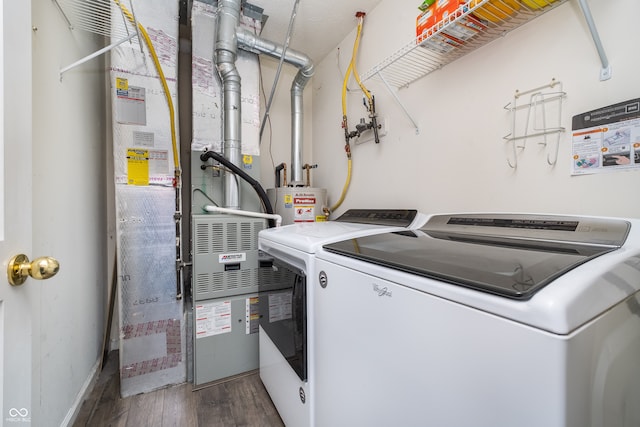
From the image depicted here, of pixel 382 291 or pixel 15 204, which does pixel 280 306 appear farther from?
pixel 15 204

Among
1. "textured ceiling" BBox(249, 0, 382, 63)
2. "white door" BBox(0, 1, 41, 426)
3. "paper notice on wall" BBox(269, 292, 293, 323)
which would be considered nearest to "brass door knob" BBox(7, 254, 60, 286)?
"white door" BBox(0, 1, 41, 426)

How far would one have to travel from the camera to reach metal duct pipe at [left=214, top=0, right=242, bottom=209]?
6.07ft

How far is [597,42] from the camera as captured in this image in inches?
36.0

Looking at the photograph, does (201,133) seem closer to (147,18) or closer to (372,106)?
(147,18)

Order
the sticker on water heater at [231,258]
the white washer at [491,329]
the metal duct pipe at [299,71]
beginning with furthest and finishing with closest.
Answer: the metal duct pipe at [299,71] → the sticker on water heater at [231,258] → the white washer at [491,329]

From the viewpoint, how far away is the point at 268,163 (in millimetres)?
2676

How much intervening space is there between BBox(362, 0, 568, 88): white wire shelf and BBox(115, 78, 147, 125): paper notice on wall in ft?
4.75

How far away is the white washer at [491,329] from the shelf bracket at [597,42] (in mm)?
528

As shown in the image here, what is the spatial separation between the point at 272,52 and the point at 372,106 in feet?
3.07

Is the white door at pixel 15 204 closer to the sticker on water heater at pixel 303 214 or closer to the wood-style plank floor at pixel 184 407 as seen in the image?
the wood-style plank floor at pixel 184 407

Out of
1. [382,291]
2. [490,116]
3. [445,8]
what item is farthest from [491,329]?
[445,8]

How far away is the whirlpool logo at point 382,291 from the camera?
0.72 m

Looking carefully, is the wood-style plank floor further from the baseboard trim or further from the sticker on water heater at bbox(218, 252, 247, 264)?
the sticker on water heater at bbox(218, 252, 247, 264)

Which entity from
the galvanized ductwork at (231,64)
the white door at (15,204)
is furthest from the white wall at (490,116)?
the white door at (15,204)
